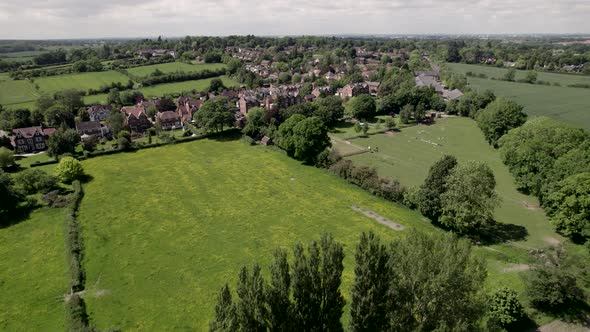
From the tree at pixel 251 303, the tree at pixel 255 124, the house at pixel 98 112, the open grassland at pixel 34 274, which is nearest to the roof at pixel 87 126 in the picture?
the house at pixel 98 112

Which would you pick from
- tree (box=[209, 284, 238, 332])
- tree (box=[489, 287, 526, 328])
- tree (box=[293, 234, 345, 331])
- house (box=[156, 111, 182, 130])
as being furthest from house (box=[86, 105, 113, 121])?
tree (box=[489, 287, 526, 328])

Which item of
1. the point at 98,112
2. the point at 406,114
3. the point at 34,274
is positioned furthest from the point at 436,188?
the point at 98,112

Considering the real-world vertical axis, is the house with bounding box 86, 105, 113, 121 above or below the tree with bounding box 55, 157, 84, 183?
above

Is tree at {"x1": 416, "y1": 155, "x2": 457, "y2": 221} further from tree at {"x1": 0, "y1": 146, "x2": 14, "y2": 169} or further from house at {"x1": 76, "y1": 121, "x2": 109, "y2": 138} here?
A: house at {"x1": 76, "y1": 121, "x2": 109, "y2": 138}

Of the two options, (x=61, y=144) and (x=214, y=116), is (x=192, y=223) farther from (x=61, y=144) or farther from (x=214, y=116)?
(x=214, y=116)

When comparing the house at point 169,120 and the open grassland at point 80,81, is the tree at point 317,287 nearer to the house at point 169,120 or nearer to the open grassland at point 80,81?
the house at point 169,120

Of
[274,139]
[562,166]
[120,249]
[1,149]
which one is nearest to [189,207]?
[120,249]

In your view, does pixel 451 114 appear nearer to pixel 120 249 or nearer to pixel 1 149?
pixel 120 249
